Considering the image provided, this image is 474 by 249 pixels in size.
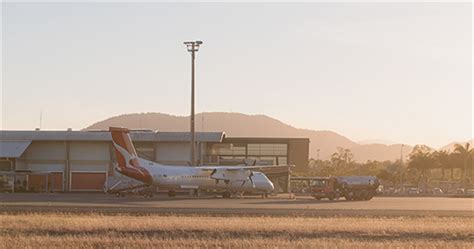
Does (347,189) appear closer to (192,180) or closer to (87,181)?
(192,180)

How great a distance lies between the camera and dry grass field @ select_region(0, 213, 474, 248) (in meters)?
27.1

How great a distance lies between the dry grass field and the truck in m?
31.3

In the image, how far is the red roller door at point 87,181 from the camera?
85250 millimetres

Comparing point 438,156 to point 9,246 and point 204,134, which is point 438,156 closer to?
point 204,134

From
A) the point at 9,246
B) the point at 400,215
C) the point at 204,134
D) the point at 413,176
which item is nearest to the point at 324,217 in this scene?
the point at 400,215

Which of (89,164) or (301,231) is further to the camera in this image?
(89,164)

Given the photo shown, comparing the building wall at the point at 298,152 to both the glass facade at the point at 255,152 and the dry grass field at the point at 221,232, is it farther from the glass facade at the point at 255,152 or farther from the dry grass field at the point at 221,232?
the dry grass field at the point at 221,232

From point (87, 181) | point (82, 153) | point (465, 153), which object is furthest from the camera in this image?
point (465, 153)

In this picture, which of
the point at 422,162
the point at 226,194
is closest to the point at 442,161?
the point at 422,162

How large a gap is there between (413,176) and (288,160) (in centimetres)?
6702

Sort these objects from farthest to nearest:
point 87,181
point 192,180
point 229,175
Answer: point 87,181 < point 229,175 < point 192,180

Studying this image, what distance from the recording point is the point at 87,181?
86000mm

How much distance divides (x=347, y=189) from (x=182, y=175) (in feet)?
46.9

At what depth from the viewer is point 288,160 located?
95.5 m
